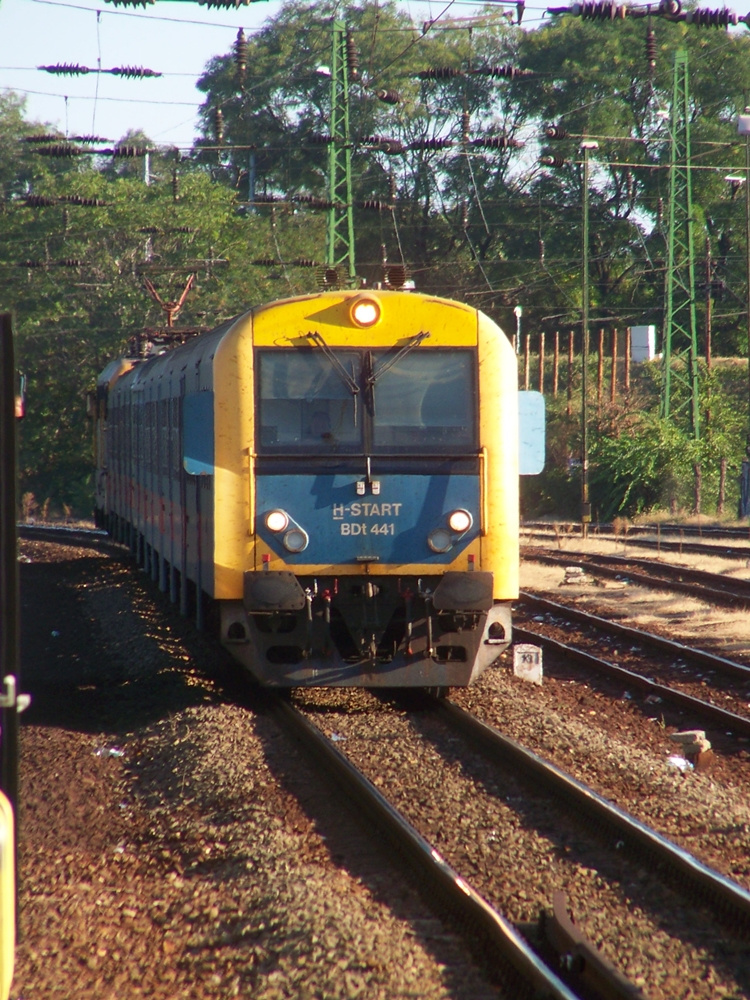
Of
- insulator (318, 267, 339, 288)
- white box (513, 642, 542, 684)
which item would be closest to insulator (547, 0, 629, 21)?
insulator (318, 267, 339, 288)

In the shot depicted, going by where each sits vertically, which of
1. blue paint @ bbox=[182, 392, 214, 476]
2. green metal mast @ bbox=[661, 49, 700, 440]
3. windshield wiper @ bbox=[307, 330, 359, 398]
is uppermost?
green metal mast @ bbox=[661, 49, 700, 440]

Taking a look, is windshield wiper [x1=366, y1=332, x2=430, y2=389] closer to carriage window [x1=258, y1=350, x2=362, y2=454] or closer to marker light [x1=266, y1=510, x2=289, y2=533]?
carriage window [x1=258, y1=350, x2=362, y2=454]

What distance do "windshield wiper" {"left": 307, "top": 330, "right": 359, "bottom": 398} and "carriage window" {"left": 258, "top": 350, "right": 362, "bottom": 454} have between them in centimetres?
2

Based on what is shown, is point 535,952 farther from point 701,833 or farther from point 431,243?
point 431,243

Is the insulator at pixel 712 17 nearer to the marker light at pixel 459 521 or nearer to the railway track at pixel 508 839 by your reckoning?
the marker light at pixel 459 521

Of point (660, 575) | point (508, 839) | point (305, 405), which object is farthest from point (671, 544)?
point (508, 839)

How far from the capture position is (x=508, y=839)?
20.7 ft

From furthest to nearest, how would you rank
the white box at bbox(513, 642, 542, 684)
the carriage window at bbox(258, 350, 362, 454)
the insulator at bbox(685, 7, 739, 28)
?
the insulator at bbox(685, 7, 739, 28), the white box at bbox(513, 642, 542, 684), the carriage window at bbox(258, 350, 362, 454)

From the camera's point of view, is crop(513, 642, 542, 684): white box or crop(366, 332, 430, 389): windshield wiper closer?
crop(366, 332, 430, 389): windshield wiper

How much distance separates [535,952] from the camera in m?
4.82

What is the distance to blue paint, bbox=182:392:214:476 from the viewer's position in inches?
361

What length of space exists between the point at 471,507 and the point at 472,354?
1.12 meters

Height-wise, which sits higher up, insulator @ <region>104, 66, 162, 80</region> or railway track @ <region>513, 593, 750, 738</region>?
insulator @ <region>104, 66, 162, 80</region>

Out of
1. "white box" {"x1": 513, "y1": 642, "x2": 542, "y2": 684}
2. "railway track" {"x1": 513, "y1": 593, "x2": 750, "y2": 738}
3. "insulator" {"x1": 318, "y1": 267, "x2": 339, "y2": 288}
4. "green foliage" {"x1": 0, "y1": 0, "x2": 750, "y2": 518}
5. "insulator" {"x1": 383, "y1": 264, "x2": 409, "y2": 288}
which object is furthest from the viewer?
"green foliage" {"x1": 0, "y1": 0, "x2": 750, "y2": 518}
